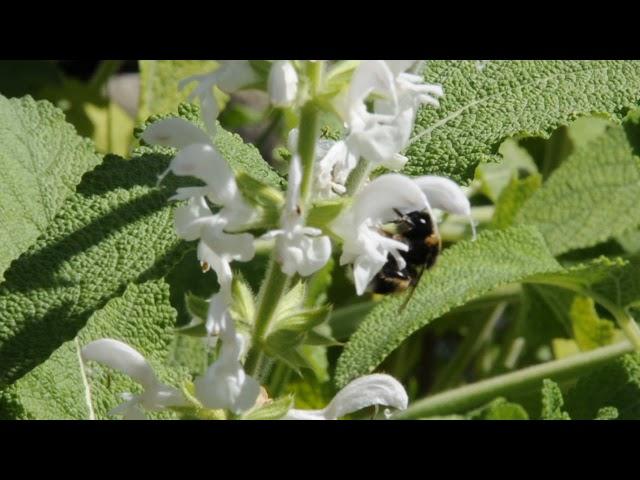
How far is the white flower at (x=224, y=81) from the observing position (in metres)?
0.77

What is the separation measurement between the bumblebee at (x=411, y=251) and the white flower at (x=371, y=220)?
0.16m

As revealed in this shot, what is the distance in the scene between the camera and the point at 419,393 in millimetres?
2170

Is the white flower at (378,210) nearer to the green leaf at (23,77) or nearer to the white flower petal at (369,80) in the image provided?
the white flower petal at (369,80)

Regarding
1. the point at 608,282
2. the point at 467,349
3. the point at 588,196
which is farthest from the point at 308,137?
the point at 467,349

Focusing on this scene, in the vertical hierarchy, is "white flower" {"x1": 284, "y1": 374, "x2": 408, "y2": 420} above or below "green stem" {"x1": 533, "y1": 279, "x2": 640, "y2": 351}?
below

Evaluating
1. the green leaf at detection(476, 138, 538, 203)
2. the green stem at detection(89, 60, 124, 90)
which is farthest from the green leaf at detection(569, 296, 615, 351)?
the green stem at detection(89, 60, 124, 90)

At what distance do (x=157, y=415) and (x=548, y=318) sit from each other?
2.33 ft

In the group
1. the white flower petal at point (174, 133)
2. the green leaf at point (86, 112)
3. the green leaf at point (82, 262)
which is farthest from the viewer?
the green leaf at point (86, 112)

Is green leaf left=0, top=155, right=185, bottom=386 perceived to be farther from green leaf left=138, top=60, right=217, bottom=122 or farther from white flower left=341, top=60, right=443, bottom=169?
green leaf left=138, top=60, right=217, bottom=122

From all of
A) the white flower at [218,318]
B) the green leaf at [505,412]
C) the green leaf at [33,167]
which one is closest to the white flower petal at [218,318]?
→ the white flower at [218,318]

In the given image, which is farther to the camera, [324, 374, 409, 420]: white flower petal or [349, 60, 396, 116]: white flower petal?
[324, 374, 409, 420]: white flower petal

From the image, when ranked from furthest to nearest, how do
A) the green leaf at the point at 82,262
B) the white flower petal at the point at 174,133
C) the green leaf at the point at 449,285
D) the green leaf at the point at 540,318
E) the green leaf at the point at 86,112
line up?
the green leaf at the point at 86,112 → the green leaf at the point at 540,318 → the green leaf at the point at 449,285 → the green leaf at the point at 82,262 → the white flower petal at the point at 174,133

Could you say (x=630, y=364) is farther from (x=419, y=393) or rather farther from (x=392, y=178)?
(x=419, y=393)

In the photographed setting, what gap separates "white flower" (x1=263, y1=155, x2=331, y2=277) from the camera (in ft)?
2.44
